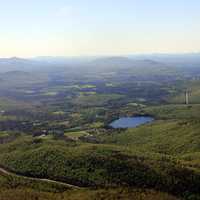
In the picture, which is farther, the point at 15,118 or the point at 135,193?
the point at 15,118

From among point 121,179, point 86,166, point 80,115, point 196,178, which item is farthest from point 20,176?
point 80,115

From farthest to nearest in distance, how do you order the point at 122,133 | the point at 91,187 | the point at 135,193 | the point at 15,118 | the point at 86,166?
the point at 15,118 < the point at 122,133 < the point at 86,166 < the point at 91,187 < the point at 135,193

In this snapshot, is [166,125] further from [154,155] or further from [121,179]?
[121,179]

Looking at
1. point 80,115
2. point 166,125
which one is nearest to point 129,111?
point 80,115

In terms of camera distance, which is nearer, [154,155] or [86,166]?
[86,166]

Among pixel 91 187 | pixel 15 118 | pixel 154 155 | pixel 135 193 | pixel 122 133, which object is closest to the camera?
pixel 135 193

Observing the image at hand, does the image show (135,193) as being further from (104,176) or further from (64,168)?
(64,168)
